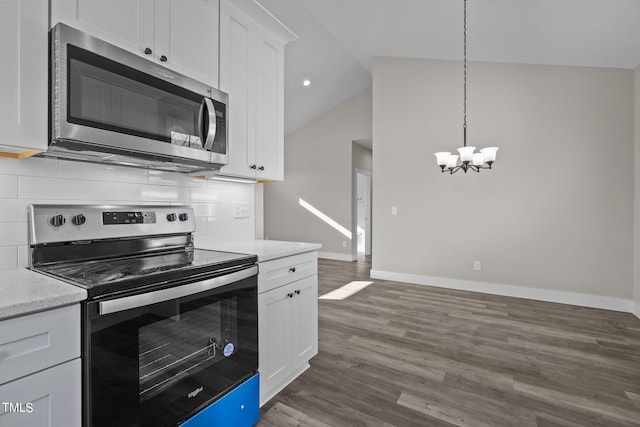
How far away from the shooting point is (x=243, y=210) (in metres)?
2.38

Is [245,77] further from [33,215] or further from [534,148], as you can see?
[534,148]

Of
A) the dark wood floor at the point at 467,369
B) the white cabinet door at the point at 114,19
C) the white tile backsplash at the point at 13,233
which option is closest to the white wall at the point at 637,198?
the dark wood floor at the point at 467,369

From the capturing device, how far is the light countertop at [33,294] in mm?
825

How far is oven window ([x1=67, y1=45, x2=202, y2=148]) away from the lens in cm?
124

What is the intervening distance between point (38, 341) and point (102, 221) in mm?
744

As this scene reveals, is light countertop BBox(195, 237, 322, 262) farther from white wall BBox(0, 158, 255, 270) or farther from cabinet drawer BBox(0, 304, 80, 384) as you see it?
cabinet drawer BBox(0, 304, 80, 384)

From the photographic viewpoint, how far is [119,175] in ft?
5.39

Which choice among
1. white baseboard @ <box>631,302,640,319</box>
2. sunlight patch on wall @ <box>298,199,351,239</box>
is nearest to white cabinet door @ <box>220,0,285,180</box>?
white baseboard @ <box>631,302,640,319</box>

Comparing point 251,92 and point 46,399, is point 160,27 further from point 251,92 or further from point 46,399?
point 46,399

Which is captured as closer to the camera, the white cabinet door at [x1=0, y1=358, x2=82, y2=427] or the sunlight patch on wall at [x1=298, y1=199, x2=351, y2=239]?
the white cabinet door at [x1=0, y1=358, x2=82, y2=427]

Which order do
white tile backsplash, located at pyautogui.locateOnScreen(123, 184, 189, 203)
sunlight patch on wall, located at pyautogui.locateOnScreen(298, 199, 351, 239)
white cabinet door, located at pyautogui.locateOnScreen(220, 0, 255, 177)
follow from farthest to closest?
sunlight patch on wall, located at pyautogui.locateOnScreen(298, 199, 351, 239)
white cabinet door, located at pyautogui.locateOnScreen(220, 0, 255, 177)
white tile backsplash, located at pyautogui.locateOnScreen(123, 184, 189, 203)

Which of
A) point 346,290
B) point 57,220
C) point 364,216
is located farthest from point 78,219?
point 364,216

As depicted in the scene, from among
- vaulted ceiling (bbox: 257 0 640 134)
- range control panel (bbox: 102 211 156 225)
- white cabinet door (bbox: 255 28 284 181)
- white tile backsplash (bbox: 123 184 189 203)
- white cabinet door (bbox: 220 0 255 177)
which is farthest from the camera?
vaulted ceiling (bbox: 257 0 640 134)

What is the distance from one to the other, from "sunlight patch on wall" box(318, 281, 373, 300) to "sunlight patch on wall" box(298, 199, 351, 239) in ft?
6.84
